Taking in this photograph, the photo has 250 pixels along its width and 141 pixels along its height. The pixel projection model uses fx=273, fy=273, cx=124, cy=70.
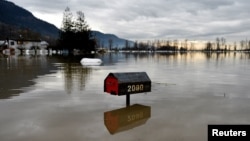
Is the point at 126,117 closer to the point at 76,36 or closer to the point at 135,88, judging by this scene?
the point at 135,88

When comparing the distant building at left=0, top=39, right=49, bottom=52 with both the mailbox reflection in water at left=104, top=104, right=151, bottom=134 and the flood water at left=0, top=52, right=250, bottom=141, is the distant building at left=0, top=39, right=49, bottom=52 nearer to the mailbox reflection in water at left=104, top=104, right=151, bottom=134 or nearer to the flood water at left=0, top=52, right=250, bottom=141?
the flood water at left=0, top=52, right=250, bottom=141

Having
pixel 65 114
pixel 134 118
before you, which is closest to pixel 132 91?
pixel 134 118

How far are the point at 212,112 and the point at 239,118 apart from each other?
1.19 meters

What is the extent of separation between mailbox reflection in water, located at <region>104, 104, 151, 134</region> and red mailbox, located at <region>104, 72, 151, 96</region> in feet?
2.52

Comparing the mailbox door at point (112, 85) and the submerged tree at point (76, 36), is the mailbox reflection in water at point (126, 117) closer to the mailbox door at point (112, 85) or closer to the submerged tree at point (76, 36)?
the mailbox door at point (112, 85)

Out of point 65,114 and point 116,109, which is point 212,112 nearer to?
point 116,109

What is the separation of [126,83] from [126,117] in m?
1.78

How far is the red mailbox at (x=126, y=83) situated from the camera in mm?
11576

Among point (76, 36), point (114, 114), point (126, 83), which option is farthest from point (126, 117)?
point (76, 36)

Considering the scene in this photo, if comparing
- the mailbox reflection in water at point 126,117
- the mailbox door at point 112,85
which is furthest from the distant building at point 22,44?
the mailbox reflection in water at point 126,117

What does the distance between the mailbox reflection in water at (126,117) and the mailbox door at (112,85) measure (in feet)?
2.78

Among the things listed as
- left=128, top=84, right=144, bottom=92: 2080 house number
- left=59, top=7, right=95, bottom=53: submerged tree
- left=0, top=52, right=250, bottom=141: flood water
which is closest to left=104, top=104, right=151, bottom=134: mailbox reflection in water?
left=0, top=52, right=250, bottom=141: flood water

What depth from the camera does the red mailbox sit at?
11.6 meters

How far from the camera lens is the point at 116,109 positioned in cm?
1175
